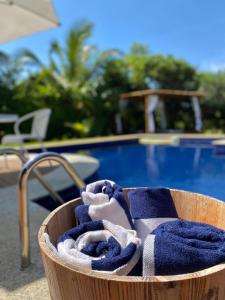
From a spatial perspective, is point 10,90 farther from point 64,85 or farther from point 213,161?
point 213,161

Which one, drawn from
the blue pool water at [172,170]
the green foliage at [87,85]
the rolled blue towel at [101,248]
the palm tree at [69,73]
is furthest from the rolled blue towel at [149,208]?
the palm tree at [69,73]

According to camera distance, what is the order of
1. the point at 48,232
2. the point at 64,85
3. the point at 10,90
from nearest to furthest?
the point at 48,232, the point at 10,90, the point at 64,85

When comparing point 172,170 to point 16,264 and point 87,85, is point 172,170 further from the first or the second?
point 87,85

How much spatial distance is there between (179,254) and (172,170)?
5.67 meters

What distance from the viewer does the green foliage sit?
13234 millimetres

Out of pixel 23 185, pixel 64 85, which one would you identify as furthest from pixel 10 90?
Result: pixel 23 185

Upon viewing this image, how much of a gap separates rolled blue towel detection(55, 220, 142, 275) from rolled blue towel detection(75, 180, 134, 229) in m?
0.08

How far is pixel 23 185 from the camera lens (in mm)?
1781

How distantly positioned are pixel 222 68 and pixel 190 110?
5944 mm

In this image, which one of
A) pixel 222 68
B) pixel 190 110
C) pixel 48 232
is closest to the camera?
pixel 48 232

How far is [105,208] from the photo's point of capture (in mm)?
1232

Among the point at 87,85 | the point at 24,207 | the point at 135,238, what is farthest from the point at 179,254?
the point at 87,85

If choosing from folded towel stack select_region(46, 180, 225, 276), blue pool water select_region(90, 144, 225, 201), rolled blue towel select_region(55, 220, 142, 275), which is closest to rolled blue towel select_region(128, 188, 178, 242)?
folded towel stack select_region(46, 180, 225, 276)

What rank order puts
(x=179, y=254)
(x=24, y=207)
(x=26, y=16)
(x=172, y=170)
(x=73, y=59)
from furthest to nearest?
(x=73, y=59) → (x=172, y=170) → (x=26, y=16) → (x=24, y=207) → (x=179, y=254)
